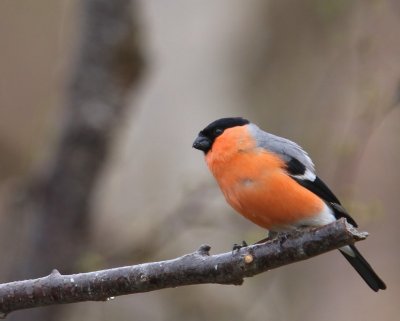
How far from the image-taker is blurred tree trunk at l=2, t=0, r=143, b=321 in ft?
21.2

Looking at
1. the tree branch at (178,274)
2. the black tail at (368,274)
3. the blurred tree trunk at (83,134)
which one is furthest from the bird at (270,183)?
the blurred tree trunk at (83,134)

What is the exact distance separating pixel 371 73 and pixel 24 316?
3.34 meters

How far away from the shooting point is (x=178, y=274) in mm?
3256

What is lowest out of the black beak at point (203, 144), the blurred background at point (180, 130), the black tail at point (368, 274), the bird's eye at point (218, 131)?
the blurred background at point (180, 130)

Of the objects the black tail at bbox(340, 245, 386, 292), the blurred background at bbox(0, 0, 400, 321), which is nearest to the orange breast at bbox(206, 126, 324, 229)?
the black tail at bbox(340, 245, 386, 292)

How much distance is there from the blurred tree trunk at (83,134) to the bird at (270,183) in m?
2.26

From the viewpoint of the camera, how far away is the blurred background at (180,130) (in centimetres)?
649

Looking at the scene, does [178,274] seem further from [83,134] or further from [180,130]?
[180,130]

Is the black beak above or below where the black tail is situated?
above

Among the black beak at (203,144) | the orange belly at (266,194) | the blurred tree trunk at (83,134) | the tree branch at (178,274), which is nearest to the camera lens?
the tree branch at (178,274)

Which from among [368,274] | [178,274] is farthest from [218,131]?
[178,274]

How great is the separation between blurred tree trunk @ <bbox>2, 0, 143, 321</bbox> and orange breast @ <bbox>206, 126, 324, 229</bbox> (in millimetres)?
2541

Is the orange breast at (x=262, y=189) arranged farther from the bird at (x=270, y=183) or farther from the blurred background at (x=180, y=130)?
the blurred background at (x=180, y=130)

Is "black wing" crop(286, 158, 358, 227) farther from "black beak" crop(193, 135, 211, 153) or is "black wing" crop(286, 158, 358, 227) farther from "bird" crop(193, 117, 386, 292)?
"black beak" crop(193, 135, 211, 153)
